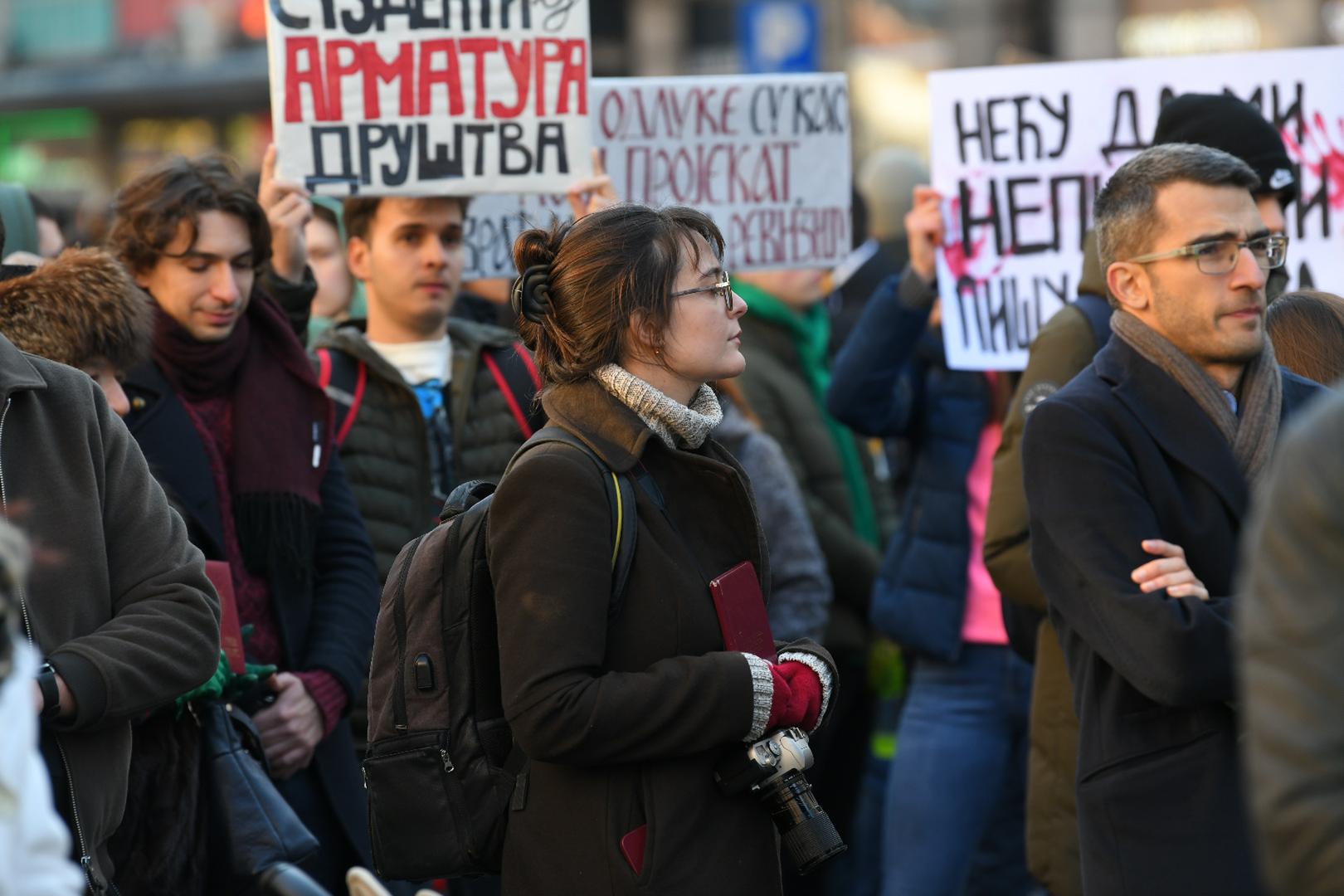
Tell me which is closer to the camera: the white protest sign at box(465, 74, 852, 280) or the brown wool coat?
the brown wool coat

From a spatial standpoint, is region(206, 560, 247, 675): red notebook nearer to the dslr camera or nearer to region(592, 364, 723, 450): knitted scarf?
region(592, 364, 723, 450): knitted scarf

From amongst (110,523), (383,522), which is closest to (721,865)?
(110,523)

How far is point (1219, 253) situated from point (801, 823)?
4.57ft

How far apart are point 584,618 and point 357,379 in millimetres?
2034

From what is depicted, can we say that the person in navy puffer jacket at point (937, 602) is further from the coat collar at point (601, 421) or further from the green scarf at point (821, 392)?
the coat collar at point (601, 421)

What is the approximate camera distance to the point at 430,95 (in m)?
5.31

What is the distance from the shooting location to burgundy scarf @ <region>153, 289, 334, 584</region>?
4.43 metres

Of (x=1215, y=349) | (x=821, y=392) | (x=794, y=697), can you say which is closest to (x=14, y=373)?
(x=794, y=697)

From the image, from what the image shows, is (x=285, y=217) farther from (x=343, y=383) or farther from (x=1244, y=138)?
(x=1244, y=138)

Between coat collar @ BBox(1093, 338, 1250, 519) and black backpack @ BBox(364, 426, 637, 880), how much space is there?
101cm

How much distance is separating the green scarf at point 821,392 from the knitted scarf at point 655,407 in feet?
11.4

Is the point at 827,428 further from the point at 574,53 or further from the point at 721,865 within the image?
the point at 721,865

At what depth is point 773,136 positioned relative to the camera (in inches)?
247

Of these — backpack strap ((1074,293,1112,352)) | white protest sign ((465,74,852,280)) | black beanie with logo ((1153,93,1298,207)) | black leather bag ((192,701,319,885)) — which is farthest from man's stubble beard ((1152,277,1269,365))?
white protest sign ((465,74,852,280))
